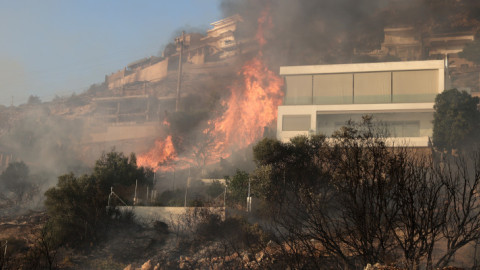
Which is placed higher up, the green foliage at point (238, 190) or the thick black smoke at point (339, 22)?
the thick black smoke at point (339, 22)

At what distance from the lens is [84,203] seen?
117 feet

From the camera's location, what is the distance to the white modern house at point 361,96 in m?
47.0

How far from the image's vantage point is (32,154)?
78.2 m

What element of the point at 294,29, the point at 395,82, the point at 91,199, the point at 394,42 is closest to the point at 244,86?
the point at 294,29

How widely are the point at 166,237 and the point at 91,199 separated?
7286 millimetres

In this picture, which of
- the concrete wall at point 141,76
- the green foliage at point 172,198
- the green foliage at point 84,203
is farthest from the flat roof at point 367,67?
the concrete wall at point 141,76

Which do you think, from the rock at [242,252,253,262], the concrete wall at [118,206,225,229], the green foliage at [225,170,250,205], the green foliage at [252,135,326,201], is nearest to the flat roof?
the green foliage at [252,135,326,201]

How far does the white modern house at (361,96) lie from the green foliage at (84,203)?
1567 centimetres

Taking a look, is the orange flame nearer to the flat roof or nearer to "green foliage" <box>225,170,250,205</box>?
the flat roof

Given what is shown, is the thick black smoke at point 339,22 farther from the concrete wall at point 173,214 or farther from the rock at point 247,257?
the rock at point 247,257

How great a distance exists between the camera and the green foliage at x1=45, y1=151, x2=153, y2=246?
1310 inches

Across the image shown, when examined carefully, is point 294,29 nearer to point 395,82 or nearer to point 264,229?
point 395,82

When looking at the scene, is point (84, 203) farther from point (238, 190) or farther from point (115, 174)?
point (238, 190)

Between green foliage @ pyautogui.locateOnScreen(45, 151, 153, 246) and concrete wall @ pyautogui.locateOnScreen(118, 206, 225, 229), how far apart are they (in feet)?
6.51
